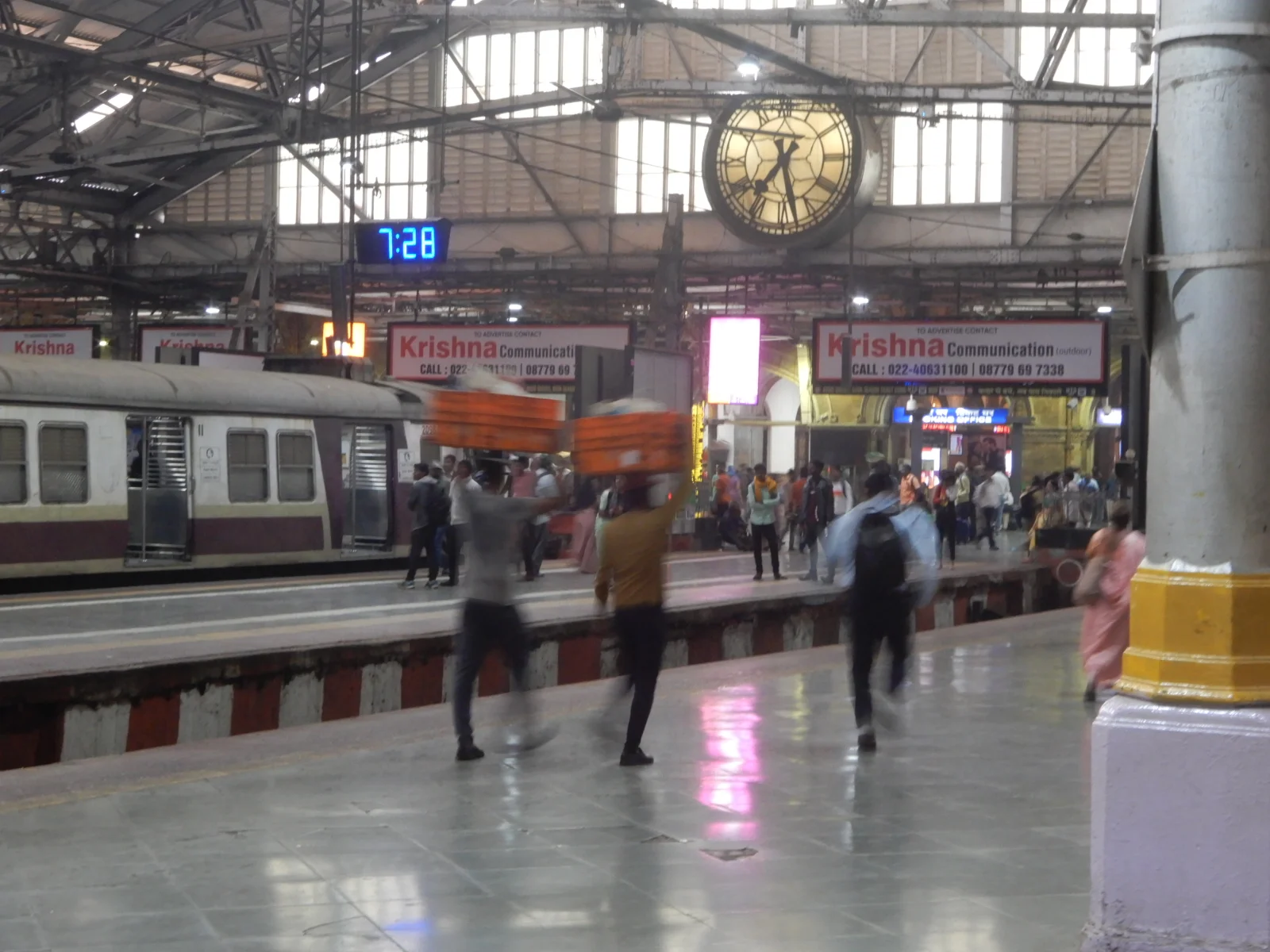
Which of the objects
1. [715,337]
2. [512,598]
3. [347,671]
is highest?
[715,337]

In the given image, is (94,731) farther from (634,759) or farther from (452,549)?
(452,549)

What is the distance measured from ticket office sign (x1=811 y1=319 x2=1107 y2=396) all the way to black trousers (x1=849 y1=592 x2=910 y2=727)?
643 inches

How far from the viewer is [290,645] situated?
38.6ft

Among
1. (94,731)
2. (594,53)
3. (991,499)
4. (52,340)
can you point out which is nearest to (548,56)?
(594,53)

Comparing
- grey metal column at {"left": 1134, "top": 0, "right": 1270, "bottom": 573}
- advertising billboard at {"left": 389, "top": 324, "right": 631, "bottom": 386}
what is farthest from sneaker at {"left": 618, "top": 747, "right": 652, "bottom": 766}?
advertising billboard at {"left": 389, "top": 324, "right": 631, "bottom": 386}

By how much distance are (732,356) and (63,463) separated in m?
15.0

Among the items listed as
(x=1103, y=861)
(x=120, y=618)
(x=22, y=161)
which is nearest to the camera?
(x=1103, y=861)

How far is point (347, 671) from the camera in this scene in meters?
12.1

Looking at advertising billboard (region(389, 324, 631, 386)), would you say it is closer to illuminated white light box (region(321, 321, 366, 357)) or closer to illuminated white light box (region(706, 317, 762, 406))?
illuminated white light box (region(321, 321, 366, 357))

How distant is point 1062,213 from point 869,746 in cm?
2631

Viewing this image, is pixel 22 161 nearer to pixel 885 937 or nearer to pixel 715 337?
pixel 715 337

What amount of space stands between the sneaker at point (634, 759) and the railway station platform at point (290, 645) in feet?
5.17

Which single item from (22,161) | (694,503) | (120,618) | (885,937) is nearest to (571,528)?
(694,503)

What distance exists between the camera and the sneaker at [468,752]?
8.12 metres
